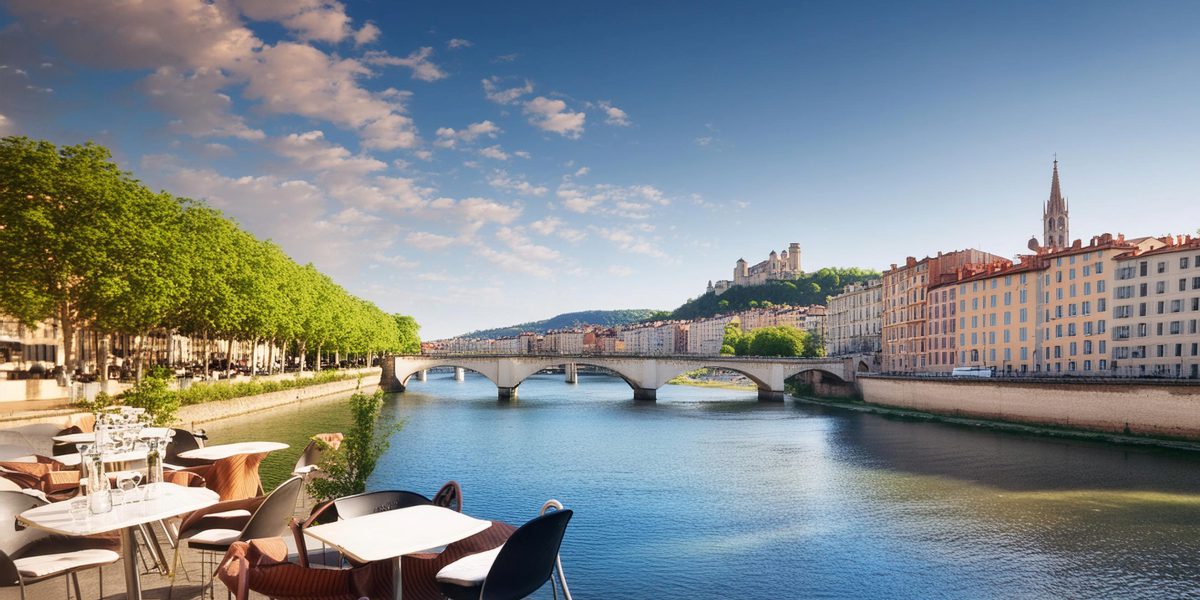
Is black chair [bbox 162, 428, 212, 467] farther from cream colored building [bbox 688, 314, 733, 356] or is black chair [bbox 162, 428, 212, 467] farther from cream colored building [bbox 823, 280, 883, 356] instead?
cream colored building [bbox 688, 314, 733, 356]

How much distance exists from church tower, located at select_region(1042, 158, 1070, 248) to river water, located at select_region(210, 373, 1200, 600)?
6323 centimetres

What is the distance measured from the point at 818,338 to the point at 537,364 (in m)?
59.3

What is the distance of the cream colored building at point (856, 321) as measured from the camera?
254 feet

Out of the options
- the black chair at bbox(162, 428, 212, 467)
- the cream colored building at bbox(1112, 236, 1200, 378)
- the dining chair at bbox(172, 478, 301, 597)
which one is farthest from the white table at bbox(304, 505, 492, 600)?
the cream colored building at bbox(1112, 236, 1200, 378)

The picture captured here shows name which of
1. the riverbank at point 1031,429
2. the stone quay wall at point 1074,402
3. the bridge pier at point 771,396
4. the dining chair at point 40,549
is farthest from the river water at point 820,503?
the bridge pier at point 771,396

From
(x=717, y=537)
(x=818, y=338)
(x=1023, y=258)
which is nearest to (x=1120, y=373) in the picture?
(x=1023, y=258)

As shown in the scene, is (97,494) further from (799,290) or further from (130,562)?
(799,290)

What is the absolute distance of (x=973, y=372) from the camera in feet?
170

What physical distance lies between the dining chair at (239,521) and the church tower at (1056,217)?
10181cm

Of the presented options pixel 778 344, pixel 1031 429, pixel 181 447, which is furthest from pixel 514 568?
pixel 778 344

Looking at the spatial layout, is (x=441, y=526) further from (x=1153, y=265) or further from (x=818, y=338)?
(x=818, y=338)

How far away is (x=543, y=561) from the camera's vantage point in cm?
507

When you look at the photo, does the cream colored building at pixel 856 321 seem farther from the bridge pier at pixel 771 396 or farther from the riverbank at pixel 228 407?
the riverbank at pixel 228 407

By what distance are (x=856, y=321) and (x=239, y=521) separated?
273 ft
